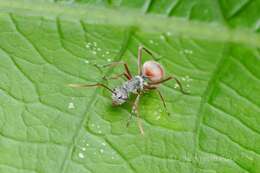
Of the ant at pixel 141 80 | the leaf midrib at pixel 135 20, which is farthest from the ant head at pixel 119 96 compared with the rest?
the leaf midrib at pixel 135 20

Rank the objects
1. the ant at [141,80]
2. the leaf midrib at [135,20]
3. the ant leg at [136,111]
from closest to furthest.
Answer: the ant leg at [136,111]
the ant at [141,80]
the leaf midrib at [135,20]

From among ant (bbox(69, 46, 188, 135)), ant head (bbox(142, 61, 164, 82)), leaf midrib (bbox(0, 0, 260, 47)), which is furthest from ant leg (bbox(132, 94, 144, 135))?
leaf midrib (bbox(0, 0, 260, 47))

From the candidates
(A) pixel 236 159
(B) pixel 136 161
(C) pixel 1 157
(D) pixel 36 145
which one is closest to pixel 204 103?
(A) pixel 236 159

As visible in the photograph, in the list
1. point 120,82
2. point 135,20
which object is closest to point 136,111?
point 120,82

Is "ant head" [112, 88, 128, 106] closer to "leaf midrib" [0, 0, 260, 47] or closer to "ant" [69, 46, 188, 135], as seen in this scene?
"ant" [69, 46, 188, 135]

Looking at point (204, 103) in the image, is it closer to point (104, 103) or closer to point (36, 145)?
point (104, 103)

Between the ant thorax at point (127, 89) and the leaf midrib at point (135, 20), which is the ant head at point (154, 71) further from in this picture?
the leaf midrib at point (135, 20)
